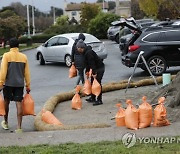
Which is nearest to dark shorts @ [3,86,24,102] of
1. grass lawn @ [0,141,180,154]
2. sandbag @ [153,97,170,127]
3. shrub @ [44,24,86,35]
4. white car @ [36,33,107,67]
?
grass lawn @ [0,141,180,154]

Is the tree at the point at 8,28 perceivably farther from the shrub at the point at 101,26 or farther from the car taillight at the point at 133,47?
the car taillight at the point at 133,47

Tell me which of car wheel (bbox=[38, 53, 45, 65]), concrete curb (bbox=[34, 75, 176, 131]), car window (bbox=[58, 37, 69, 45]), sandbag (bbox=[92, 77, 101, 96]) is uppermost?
car window (bbox=[58, 37, 69, 45])

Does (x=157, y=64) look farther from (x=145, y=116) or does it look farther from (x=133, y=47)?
(x=145, y=116)

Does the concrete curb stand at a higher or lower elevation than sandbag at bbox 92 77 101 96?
lower

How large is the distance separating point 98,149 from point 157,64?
10654mm

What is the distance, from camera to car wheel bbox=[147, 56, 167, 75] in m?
16.6

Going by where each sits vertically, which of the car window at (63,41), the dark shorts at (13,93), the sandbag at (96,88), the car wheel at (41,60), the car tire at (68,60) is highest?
the dark shorts at (13,93)

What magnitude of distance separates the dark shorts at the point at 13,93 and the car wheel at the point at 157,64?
8.50 metres

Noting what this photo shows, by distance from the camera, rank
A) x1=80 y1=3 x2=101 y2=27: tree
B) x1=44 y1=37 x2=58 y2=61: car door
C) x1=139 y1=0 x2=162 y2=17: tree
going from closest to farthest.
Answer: x1=44 y1=37 x2=58 y2=61: car door
x1=139 y1=0 x2=162 y2=17: tree
x1=80 y1=3 x2=101 y2=27: tree

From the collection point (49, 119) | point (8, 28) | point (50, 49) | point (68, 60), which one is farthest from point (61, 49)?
point (8, 28)

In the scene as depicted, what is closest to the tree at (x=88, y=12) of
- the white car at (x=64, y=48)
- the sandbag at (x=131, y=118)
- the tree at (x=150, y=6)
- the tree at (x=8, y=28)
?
the tree at (x=150, y=6)

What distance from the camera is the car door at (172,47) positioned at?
653 inches

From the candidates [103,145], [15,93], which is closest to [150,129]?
[103,145]

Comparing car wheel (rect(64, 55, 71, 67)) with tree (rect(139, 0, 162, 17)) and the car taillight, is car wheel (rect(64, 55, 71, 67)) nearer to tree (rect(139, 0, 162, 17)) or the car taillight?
the car taillight
